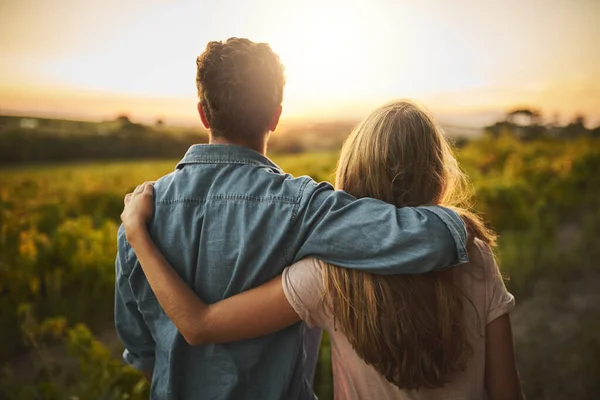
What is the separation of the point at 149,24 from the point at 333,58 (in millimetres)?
1033

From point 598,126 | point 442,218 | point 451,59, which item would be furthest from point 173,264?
point 598,126

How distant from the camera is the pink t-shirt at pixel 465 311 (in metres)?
1.23

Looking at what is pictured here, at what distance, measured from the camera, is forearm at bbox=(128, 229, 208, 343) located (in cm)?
125

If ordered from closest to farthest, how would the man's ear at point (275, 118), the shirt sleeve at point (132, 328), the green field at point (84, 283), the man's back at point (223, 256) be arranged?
1. the man's back at point (223, 256)
2. the man's ear at point (275, 118)
3. the shirt sleeve at point (132, 328)
4. the green field at point (84, 283)

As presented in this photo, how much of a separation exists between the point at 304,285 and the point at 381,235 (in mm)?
233

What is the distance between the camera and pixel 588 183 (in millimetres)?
4594

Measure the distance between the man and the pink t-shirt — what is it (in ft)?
0.25

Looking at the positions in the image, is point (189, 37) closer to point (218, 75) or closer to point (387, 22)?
point (387, 22)

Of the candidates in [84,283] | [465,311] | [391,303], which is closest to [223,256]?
[391,303]

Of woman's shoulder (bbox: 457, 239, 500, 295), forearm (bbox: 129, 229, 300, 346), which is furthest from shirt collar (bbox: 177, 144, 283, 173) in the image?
woman's shoulder (bbox: 457, 239, 500, 295)

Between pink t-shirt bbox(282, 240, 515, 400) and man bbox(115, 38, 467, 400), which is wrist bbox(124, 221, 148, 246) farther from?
pink t-shirt bbox(282, 240, 515, 400)

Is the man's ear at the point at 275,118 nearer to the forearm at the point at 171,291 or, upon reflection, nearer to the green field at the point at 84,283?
the forearm at the point at 171,291

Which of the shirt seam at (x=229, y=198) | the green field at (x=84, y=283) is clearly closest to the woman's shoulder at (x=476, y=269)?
the shirt seam at (x=229, y=198)

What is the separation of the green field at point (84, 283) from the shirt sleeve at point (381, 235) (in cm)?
133
